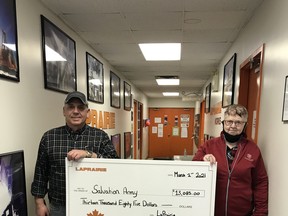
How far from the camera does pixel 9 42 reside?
1.45 metres

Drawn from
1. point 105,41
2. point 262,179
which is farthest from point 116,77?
point 262,179

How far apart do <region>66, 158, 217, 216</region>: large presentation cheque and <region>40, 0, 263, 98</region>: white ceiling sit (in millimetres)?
1271

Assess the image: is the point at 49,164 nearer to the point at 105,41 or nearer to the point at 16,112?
the point at 16,112

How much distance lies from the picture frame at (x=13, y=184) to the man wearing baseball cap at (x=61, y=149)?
0.12m

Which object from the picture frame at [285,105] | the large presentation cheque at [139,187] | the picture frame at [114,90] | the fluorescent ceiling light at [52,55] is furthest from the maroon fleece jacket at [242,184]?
the picture frame at [114,90]

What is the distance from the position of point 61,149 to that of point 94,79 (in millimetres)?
1701

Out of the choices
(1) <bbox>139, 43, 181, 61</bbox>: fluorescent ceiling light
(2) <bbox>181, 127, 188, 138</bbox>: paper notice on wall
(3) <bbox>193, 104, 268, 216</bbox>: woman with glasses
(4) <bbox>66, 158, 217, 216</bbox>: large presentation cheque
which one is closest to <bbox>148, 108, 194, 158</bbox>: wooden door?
(2) <bbox>181, 127, 188, 138</bbox>: paper notice on wall

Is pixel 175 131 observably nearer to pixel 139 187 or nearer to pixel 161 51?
pixel 161 51

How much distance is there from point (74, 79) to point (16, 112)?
969mm

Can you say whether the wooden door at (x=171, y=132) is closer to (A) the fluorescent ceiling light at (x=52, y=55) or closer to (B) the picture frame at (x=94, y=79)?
(B) the picture frame at (x=94, y=79)

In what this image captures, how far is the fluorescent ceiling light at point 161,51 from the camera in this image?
2869mm

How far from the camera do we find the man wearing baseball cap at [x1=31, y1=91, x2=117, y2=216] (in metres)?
1.49

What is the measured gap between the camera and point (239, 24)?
2.16 meters

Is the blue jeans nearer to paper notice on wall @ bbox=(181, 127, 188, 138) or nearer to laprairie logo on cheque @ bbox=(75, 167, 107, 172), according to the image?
laprairie logo on cheque @ bbox=(75, 167, 107, 172)
